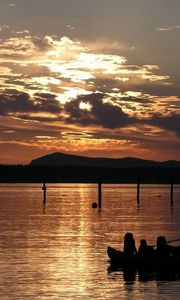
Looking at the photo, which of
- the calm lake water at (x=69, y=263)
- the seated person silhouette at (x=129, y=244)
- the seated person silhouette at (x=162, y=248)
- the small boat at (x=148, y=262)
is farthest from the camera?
the seated person silhouette at (x=129, y=244)

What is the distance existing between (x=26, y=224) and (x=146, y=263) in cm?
4453

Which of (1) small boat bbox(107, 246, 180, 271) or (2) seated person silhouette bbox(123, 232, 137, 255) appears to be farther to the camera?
(2) seated person silhouette bbox(123, 232, 137, 255)

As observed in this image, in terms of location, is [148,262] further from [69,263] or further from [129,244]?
[69,263]

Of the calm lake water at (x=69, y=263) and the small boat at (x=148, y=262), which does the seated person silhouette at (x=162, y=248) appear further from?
the calm lake water at (x=69, y=263)

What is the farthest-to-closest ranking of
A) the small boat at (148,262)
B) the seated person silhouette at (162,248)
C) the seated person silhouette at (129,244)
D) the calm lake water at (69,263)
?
1. the seated person silhouette at (129,244)
2. the seated person silhouette at (162,248)
3. the small boat at (148,262)
4. the calm lake water at (69,263)

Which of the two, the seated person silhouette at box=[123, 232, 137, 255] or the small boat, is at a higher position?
the seated person silhouette at box=[123, 232, 137, 255]

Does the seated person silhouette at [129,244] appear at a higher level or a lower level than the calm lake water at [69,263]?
higher

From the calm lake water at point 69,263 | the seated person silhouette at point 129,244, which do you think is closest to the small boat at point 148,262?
the seated person silhouette at point 129,244

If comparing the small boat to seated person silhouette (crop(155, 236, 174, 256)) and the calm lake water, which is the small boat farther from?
the calm lake water

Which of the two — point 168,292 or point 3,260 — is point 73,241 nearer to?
point 3,260

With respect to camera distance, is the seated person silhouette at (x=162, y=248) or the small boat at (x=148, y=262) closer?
the small boat at (x=148, y=262)

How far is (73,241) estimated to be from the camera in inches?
2640

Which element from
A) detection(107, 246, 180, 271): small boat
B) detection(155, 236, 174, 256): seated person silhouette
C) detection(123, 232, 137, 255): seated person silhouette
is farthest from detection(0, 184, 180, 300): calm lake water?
detection(155, 236, 174, 256): seated person silhouette

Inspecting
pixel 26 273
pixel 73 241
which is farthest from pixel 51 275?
pixel 73 241
